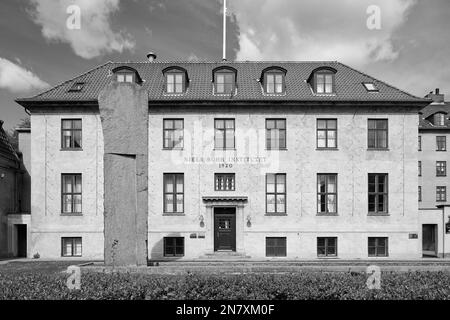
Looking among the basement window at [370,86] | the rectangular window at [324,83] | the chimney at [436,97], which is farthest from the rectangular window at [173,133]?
the chimney at [436,97]

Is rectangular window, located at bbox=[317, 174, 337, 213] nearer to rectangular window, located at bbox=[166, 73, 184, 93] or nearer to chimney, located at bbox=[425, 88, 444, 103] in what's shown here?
rectangular window, located at bbox=[166, 73, 184, 93]

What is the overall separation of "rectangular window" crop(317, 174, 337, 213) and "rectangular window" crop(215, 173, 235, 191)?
19.2ft

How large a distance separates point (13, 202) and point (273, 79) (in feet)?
68.5

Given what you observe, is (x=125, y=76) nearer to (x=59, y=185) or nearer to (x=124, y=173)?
(x=59, y=185)

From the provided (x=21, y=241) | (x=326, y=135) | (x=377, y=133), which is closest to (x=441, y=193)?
(x=377, y=133)

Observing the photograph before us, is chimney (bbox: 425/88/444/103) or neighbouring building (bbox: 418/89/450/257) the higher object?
chimney (bbox: 425/88/444/103)

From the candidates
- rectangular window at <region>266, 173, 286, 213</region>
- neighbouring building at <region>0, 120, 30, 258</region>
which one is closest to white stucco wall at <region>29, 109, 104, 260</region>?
neighbouring building at <region>0, 120, 30, 258</region>

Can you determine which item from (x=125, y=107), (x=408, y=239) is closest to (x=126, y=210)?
(x=125, y=107)

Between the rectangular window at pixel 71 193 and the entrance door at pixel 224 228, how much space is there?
30.6 feet

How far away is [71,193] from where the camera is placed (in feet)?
71.6

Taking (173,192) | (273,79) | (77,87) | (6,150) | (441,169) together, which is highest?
(273,79)

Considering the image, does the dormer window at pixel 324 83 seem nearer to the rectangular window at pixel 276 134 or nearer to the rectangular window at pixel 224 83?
the rectangular window at pixel 276 134

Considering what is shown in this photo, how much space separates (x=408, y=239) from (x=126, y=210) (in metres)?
18.7

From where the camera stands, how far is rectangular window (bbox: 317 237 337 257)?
2159 cm
